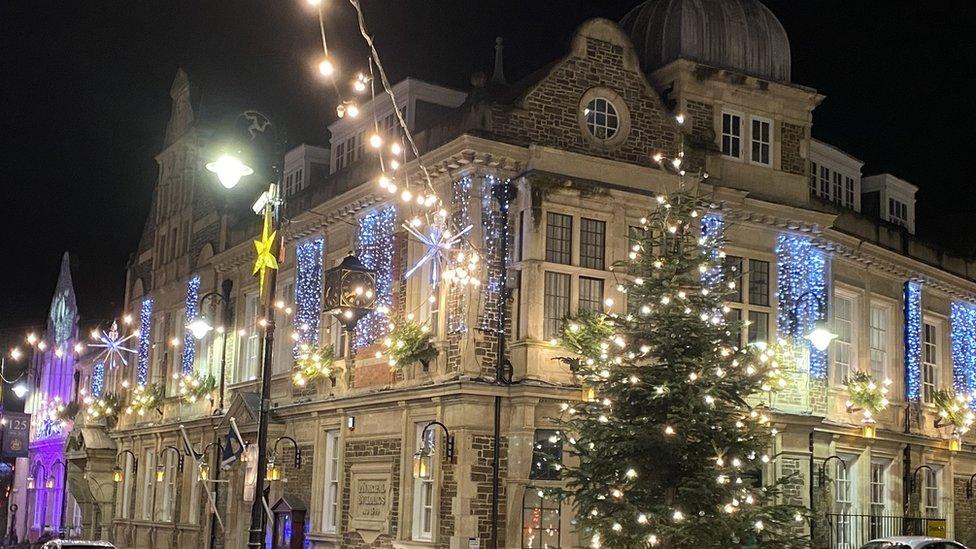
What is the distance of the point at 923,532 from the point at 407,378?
48.0 feet

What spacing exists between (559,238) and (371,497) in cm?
719

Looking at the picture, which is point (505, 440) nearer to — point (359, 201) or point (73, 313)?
point (359, 201)

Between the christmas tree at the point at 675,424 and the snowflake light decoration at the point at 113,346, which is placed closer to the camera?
the christmas tree at the point at 675,424

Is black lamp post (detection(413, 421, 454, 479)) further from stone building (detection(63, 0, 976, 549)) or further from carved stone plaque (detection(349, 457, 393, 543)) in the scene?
carved stone plaque (detection(349, 457, 393, 543))

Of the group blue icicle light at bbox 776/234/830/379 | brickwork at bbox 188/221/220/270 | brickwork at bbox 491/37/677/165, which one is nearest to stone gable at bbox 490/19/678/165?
brickwork at bbox 491/37/677/165

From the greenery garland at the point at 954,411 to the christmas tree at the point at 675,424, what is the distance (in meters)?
16.2

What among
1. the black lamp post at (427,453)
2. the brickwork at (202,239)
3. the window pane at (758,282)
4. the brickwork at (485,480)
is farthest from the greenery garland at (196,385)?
the window pane at (758,282)

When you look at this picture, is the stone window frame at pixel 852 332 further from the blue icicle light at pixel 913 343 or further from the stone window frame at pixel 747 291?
the stone window frame at pixel 747 291

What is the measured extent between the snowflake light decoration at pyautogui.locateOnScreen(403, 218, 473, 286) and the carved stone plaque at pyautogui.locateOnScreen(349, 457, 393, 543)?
4.23 meters

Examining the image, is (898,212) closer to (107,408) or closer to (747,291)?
(747,291)

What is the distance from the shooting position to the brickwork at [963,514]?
33.8 meters

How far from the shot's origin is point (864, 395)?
30.2 meters

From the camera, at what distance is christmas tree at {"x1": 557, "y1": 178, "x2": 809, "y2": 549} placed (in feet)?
59.5

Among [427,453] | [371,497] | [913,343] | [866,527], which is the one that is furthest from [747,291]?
[371,497]
